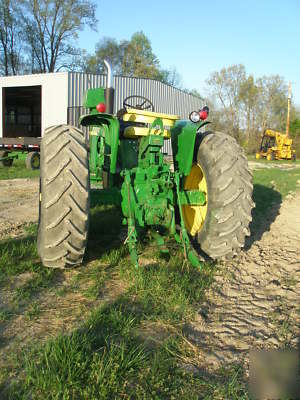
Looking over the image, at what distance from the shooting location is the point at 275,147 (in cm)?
2880

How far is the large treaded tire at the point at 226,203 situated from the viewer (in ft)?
12.8

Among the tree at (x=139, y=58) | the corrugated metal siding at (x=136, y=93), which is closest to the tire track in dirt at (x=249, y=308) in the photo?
the corrugated metal siding at (x=136, y=93)

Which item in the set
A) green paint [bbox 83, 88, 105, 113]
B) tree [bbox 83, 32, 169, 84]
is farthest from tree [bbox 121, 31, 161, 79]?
green paint [bbox 83, 88, 105, 113]

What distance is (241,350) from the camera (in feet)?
8.29

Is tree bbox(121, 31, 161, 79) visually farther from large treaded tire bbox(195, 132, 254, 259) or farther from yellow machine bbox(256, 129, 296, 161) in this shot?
large treaded tire bbox(195, 132, 254, 259)

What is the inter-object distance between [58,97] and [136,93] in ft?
16.3

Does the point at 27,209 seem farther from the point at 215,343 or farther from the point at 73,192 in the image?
the point at 215,343

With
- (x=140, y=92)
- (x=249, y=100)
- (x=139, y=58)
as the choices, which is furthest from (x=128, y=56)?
(x=140, y=92)

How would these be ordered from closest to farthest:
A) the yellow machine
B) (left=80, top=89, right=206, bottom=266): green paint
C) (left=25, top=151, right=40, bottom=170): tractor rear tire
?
1. (left=80, top=89, right=206, bottom=266): green paint
2. (left=25, top=151, right=40, bottom=170): tractor rear tire
3. the yellow machine

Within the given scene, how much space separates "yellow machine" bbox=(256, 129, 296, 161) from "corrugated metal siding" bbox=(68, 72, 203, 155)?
6.19 m

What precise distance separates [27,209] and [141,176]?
A: 3.33 metres

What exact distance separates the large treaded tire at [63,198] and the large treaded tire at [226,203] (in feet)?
4.48

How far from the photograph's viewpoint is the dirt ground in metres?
2.60

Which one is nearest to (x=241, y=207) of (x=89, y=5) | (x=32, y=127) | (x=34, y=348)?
(x=34, y=348)
